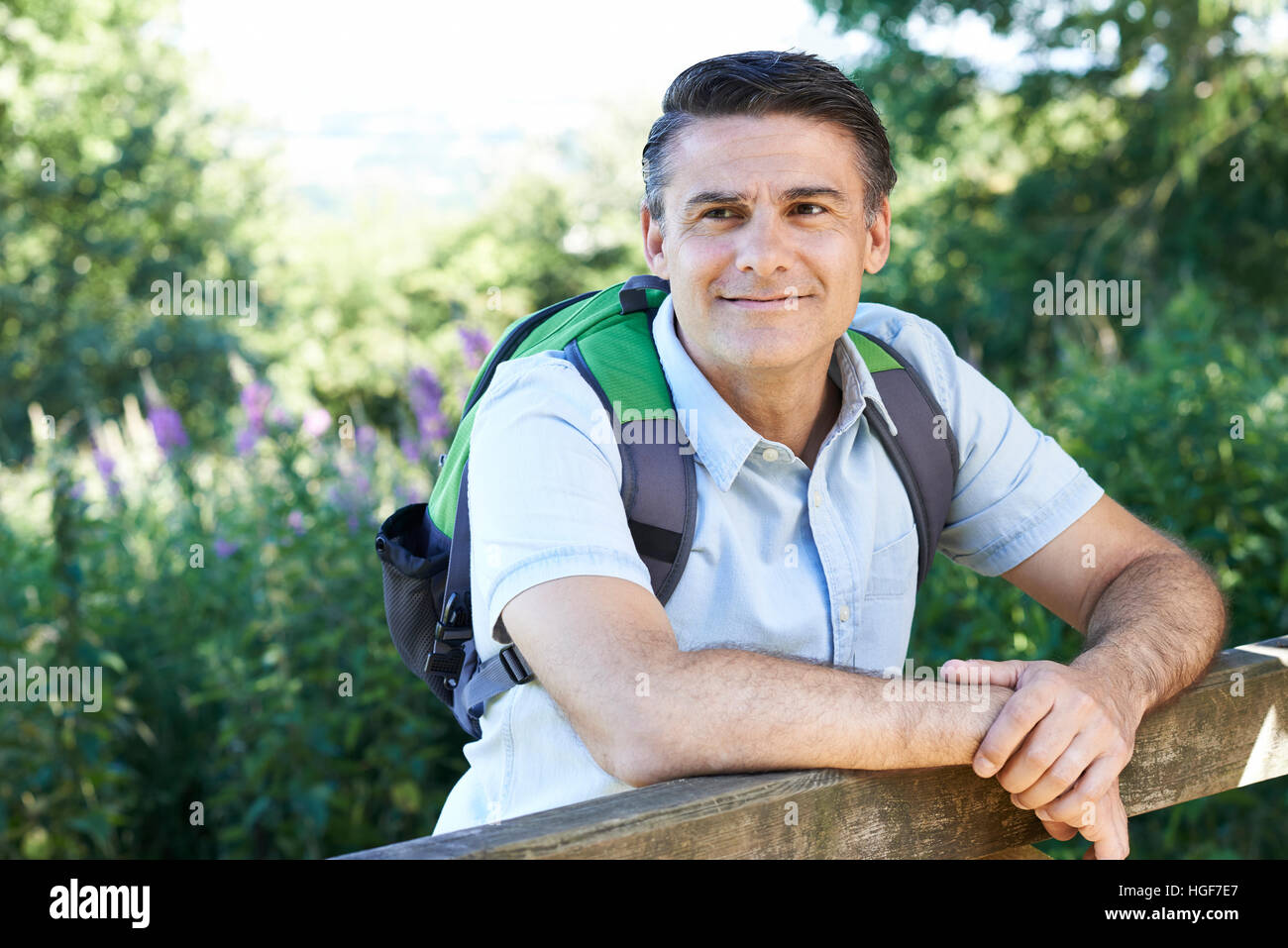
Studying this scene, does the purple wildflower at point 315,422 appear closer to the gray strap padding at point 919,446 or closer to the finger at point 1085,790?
the gray strap padding at point 919,446

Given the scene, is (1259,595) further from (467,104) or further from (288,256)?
(467,104)

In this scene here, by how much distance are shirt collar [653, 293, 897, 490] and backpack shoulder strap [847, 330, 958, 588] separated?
0.08 ft

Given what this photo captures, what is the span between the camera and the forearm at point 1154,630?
1.68 metres

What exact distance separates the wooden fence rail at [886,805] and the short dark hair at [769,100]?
3.21ft

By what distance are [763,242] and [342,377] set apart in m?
29.2

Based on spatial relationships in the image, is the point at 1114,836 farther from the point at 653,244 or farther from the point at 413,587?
the point at 653,244

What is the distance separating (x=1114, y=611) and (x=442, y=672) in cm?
108

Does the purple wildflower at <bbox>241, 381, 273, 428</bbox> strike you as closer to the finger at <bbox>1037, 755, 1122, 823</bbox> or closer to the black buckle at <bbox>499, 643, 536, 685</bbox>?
the black buckle at <bbox>499, 643, 536, 685</bbox>

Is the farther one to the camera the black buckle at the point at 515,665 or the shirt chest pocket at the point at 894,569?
the shirt chest pocket at the point at 894,569

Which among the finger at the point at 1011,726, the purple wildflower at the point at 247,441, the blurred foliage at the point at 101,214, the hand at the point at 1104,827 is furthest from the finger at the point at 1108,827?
the blurred foliage at the point at 101,214

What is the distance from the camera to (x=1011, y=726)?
1484 millimetres

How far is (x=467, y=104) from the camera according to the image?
42094mm

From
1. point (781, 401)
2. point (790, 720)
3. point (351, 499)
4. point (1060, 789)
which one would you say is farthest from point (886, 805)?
point (351, 499)

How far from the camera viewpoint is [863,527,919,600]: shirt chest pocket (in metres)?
2.01
